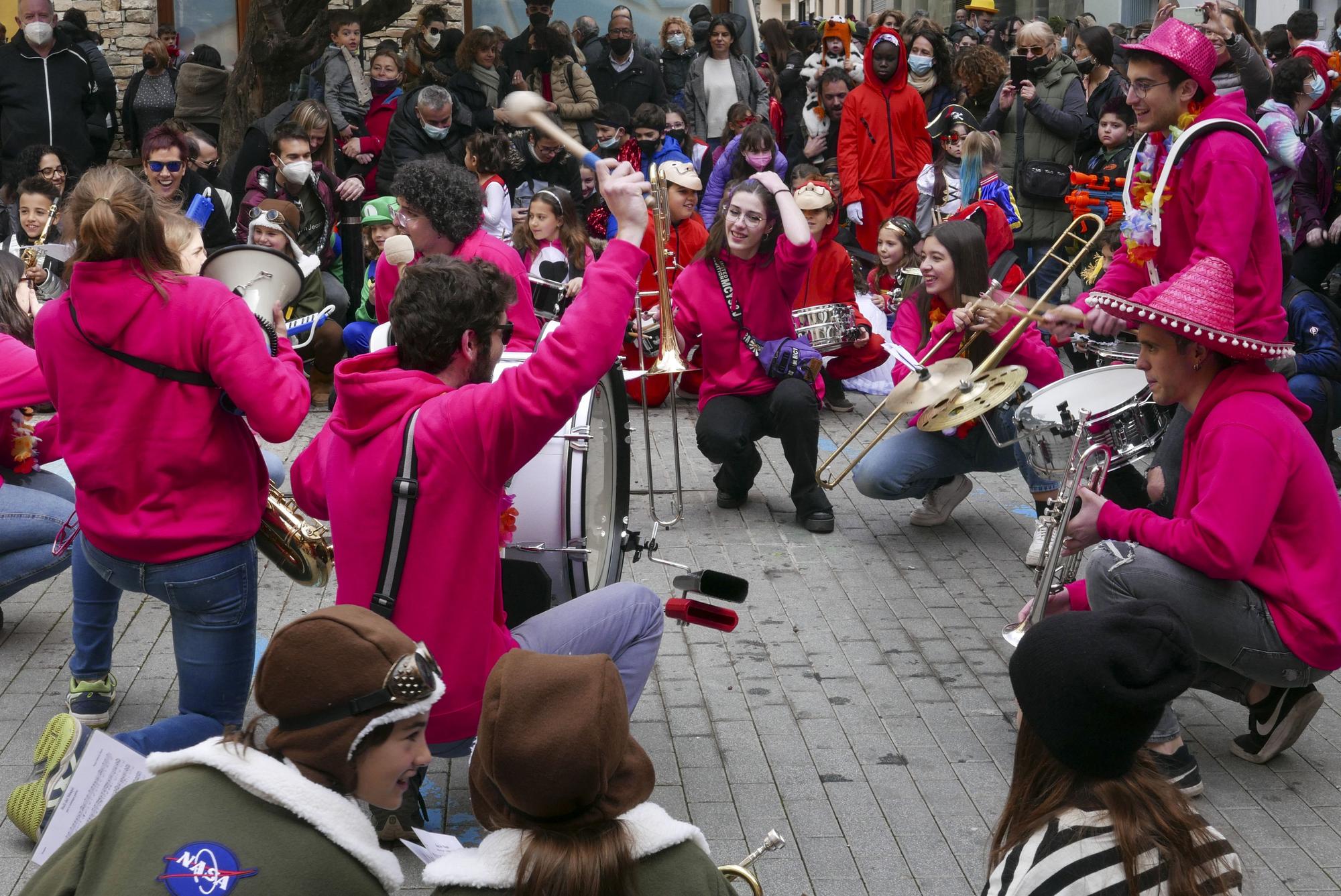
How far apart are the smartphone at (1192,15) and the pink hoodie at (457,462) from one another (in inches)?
150

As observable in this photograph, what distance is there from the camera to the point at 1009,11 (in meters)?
28.9

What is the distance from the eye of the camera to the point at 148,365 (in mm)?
3512

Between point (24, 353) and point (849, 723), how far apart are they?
2.83 meters

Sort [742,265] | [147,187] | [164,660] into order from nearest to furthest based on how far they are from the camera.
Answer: [147,187], [164,660], [742,265]

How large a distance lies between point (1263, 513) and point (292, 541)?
263 centimetres

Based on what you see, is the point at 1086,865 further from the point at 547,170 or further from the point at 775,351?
the point at 547,170

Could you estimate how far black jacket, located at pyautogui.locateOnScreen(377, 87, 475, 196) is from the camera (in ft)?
34.1

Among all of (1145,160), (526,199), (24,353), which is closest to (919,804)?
(1145,160)

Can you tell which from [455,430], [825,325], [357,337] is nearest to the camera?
[455,430]

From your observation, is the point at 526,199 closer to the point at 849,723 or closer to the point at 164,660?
the point at 164,660

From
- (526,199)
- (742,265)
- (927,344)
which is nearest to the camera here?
(927,344)

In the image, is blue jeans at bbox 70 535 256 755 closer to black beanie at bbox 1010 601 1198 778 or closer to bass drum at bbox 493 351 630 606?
bass drum at bbox 493 351 630 606

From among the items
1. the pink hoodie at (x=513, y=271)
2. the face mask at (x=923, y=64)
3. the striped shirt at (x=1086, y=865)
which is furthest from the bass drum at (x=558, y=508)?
the face mask at (x=923, y=64)

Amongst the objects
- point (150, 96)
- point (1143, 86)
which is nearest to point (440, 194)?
point (1143, 86)
